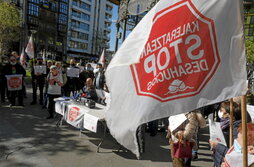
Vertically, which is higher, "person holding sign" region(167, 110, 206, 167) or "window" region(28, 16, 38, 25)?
"window" region(28, 16, 38, 25)

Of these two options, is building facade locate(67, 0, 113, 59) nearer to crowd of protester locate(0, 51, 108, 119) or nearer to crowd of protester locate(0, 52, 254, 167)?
crowd of protester locate(0, 51, 108, 119)

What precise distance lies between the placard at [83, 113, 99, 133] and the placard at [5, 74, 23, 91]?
13.2 ft

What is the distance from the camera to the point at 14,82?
298 inches

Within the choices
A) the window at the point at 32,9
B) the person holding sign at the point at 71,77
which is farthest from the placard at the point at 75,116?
the window at the point at 32,9

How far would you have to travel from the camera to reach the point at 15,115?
6.68 meters

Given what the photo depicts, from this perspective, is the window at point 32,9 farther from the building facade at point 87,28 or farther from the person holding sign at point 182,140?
the person holding sign at point 182,140

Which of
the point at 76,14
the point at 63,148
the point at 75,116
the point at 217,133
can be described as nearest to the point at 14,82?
the point at 75,116

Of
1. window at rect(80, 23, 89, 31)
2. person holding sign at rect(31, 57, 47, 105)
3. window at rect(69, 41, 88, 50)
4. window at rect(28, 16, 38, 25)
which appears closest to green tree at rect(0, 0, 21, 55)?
person holding sign at rect(31, 57, 47, 105)

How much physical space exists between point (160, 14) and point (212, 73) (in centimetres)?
66

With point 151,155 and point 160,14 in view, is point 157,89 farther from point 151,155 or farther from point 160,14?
point 151,155

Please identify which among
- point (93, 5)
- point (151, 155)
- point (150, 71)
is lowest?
point (151, 155)

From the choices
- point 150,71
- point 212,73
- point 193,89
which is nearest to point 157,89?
point 150,71

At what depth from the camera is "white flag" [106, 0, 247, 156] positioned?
1.73 meters

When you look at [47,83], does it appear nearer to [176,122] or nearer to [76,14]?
[176,122]
